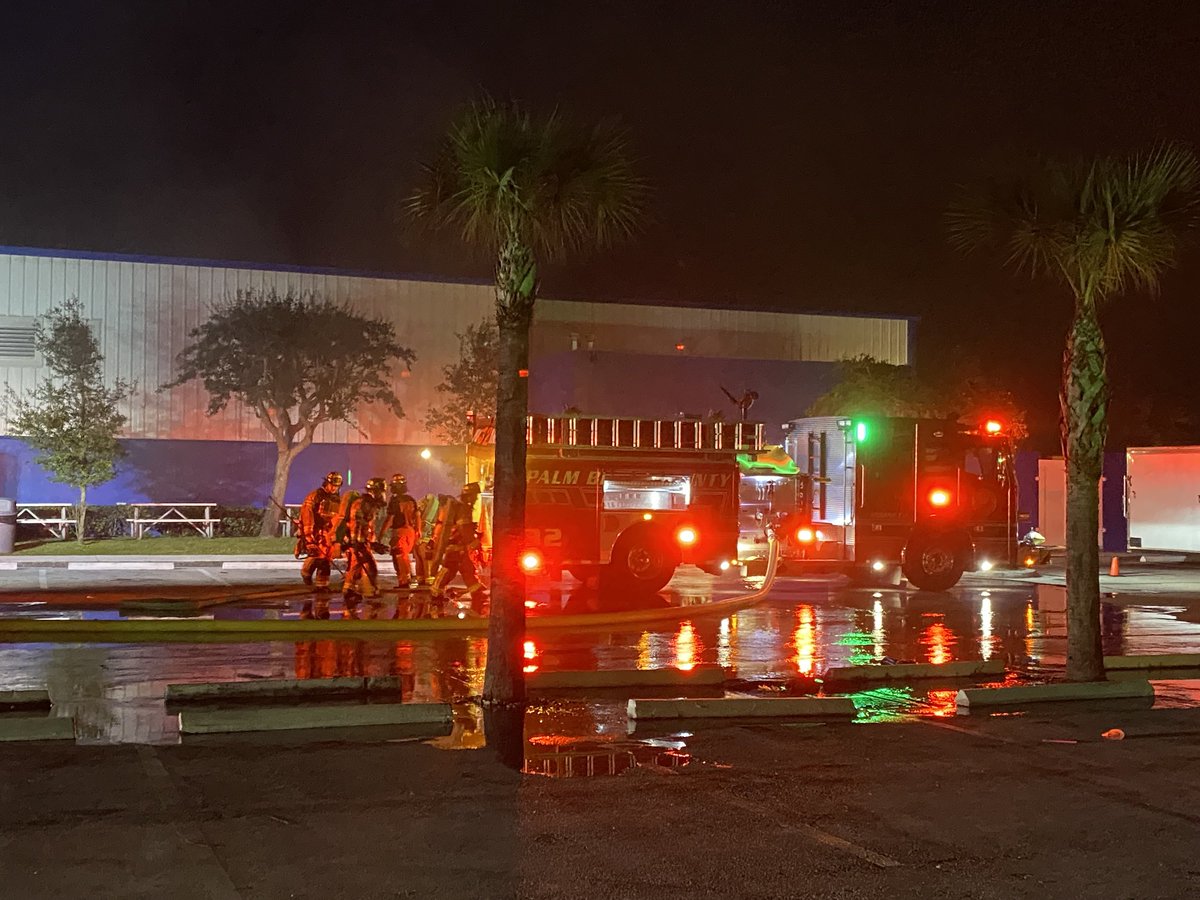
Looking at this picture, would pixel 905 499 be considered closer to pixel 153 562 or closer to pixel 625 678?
pixel 625 678

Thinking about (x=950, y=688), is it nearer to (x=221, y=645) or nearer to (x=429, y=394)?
(x=221, y=645)

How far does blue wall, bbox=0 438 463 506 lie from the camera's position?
35875mm

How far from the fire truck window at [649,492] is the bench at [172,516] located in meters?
17.7

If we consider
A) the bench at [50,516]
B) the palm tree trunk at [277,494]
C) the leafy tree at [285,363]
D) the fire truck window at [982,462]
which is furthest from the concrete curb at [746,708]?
the leafy tree at [285,363]

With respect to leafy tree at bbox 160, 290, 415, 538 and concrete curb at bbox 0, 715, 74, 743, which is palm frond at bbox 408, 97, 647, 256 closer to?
concrete curb at bbox 0, 715, 74, 743

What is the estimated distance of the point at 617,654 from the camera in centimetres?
1277

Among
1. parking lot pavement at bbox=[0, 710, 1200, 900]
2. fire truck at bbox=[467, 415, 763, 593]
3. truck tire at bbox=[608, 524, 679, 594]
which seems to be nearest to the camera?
parking lot pavement at bbox=[0, 710, 1200, 900]

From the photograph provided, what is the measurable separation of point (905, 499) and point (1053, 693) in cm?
966

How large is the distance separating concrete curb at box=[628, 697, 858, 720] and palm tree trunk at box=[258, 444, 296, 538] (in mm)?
24956

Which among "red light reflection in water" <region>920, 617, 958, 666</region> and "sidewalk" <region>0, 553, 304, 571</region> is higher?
"sidewalk" <region>0, 553, 304, 571</region>

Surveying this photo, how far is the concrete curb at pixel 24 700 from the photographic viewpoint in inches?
358

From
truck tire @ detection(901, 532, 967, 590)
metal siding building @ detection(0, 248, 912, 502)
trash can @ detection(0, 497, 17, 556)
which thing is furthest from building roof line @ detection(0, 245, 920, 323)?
truck tire @ detection(901, 532, 967, 590)

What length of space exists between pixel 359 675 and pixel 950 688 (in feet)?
15.9

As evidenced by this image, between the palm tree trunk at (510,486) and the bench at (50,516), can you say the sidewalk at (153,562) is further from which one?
the palm tree trunk at (510,486)
